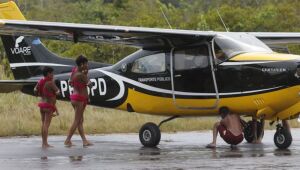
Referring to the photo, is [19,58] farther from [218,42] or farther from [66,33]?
[218,42]

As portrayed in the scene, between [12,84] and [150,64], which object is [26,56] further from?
[150,64]

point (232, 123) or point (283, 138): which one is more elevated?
point (232, 123)

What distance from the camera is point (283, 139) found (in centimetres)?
1509

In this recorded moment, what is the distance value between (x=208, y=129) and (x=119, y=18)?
137ft

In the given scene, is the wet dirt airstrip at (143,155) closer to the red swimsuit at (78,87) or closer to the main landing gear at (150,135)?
the main landing gear at (150,135)

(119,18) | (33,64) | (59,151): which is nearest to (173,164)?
(59,151)

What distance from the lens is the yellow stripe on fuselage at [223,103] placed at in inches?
566

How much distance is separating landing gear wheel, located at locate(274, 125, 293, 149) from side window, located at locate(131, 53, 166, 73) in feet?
8.58

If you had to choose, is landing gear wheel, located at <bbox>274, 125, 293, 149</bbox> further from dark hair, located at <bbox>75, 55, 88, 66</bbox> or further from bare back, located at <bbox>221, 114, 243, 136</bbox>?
dark hair, located at <bbox>75, 55, 88, 66</bbox>

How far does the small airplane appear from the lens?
1454 centimetres

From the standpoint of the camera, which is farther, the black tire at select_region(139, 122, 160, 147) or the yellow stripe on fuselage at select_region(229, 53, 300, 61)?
the black tire at select_region(139, 122, 160, 147)

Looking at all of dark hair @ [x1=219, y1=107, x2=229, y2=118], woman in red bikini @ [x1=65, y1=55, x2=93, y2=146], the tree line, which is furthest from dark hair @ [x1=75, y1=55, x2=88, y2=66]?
the tree line

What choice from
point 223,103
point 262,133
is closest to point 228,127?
point 223,103

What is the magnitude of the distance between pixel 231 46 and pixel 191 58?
2.85 feet
